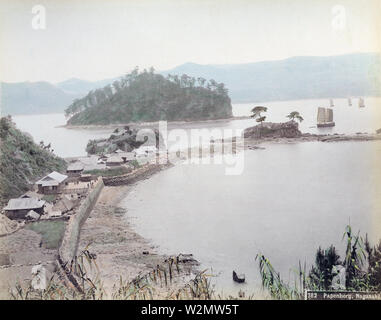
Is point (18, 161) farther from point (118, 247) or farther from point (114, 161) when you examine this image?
point (118, 247)

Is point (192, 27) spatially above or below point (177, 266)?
above

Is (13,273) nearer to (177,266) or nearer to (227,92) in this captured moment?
(177,266)

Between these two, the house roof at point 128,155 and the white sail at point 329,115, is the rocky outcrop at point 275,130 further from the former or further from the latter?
the house roof at point 128,155

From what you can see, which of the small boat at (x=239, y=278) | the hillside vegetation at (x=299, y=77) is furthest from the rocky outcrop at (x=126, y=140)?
the small boat at (x=239, y=278)

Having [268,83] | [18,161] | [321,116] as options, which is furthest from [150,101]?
[321,116]
